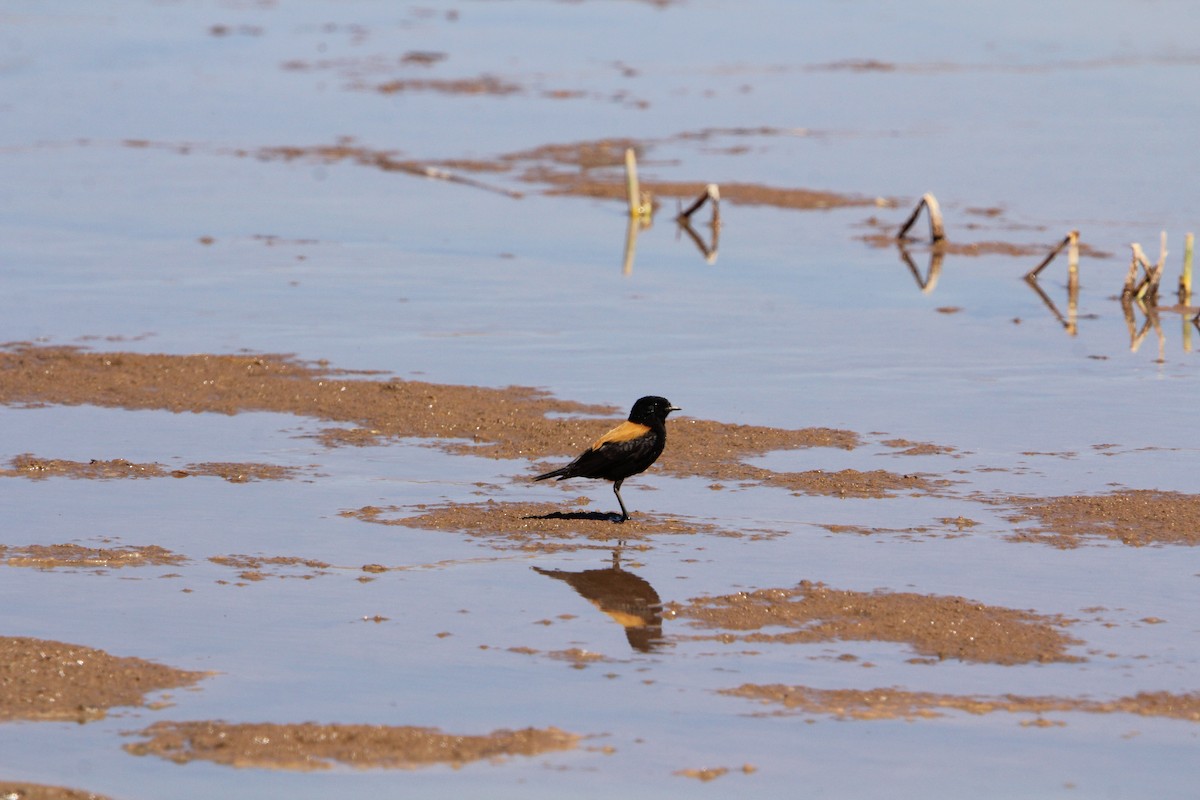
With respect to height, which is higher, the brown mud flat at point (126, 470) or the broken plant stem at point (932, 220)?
the broken plant stem at point (932, 220)

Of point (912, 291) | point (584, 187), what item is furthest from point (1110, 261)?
point (584, 187)

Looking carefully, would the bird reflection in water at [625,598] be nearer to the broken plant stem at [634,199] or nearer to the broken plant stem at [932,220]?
the broken plant stem at [932,220]

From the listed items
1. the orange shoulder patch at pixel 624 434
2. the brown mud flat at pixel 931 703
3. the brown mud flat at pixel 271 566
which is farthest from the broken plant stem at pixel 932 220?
the brown mud flat at pixel 931 703

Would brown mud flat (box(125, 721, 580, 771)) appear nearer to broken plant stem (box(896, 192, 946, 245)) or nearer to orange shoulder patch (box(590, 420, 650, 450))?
orange shoulder patch (box(590, 420, 650, 450))

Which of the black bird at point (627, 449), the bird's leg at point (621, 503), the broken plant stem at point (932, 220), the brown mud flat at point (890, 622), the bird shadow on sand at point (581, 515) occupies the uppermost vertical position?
→ the broken plant stem at point (932, 220)

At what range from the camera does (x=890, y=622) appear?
29.1 feet

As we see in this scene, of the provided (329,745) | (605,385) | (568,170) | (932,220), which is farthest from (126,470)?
(568,170)

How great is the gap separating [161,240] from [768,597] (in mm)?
12517

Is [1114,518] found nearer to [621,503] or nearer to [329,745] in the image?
[621,503]

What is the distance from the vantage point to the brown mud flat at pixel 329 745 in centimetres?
715

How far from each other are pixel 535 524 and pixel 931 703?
3395 millimetres

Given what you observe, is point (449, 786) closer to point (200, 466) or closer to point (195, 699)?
point (195, 699)

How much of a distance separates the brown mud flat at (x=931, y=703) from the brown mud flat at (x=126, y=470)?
463 centimetres

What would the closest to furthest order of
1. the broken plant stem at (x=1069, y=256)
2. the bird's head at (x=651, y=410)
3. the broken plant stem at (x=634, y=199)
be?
the bird's head at (x=651, y=410)
the broken plant stem at (x=1069, y=256)
the broken plant stem at (x=634, y=199)
